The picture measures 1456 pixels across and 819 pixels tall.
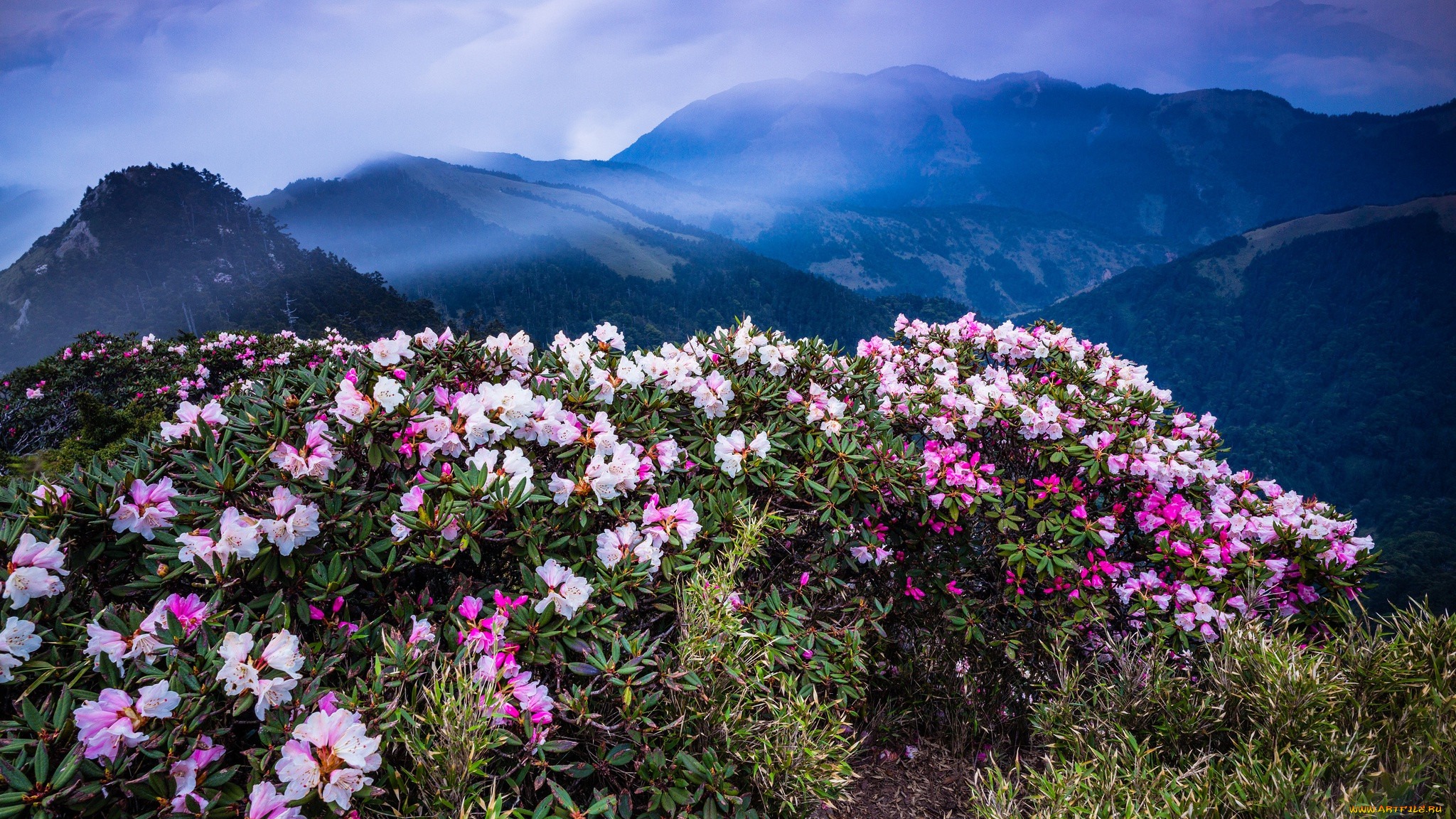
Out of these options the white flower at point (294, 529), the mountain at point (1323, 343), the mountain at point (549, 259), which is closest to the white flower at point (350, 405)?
the white flower at point (294, 529)

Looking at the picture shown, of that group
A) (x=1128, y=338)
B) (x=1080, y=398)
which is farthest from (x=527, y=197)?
(x=1080, y=398)

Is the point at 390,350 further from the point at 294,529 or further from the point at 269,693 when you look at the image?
the point at 269,693

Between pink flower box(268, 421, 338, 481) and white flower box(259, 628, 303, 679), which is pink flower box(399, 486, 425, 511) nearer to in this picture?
pink flower box(268, 421, 338, 481)

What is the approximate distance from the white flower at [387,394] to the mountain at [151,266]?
5695 centimetres

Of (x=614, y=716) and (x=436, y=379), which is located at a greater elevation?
(x=436, y=379)

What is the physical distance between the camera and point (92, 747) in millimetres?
1496

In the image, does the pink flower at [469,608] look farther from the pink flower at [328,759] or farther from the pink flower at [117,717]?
the pink flower at [117,717]

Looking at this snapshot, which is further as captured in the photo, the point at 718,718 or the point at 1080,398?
the point at 1080,398

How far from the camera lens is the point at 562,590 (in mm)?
2115

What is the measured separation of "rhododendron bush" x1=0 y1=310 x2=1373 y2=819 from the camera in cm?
167

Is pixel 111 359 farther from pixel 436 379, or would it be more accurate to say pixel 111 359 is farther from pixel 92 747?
pixel 92 747

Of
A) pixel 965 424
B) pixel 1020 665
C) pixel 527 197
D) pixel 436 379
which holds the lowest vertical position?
pixel 1020 665

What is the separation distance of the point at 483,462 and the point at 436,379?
2.12ft

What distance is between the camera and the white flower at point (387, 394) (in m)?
2.28
